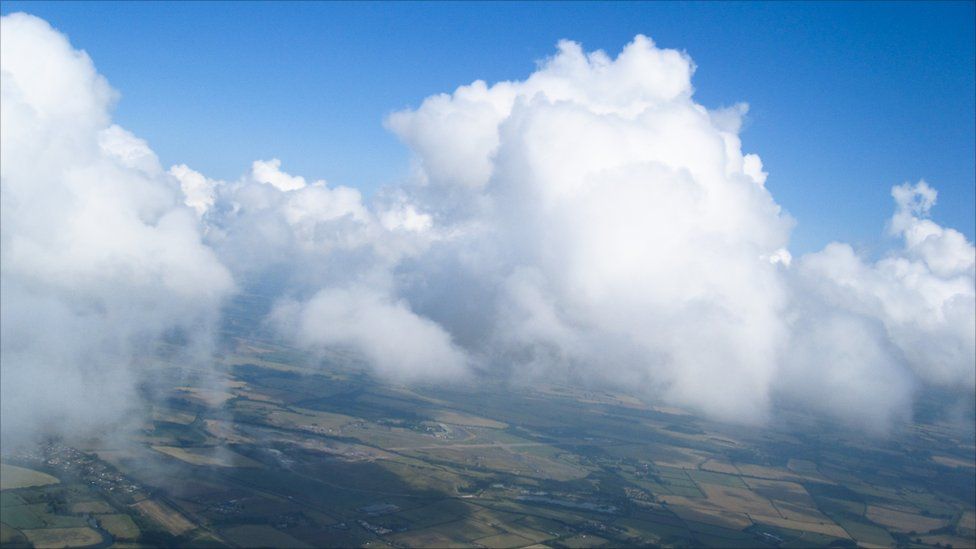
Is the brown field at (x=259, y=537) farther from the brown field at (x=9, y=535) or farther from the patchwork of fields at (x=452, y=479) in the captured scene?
the brown field at (x=9, y=535)

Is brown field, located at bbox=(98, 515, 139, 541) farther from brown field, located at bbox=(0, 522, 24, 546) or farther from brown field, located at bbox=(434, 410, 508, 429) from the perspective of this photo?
brown field, located at bbox=(434, 410, 508, 429)

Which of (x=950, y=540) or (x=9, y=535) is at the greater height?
(x=950, y=540)

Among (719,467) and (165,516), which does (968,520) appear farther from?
(165,516)

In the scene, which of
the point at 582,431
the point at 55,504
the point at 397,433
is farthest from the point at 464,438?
the point at 55,504

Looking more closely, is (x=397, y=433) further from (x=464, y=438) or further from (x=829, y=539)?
(x=829, y=539)

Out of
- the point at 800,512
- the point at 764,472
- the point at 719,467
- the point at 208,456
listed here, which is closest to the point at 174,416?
the point at 208,456

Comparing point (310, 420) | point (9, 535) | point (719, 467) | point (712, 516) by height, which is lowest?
point (9, 535)
